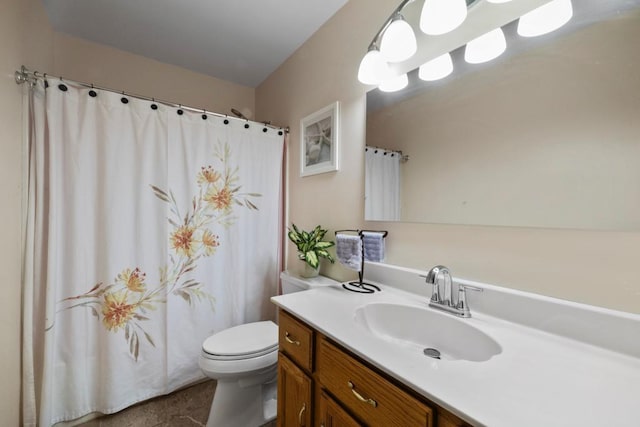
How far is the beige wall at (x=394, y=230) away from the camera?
2.37ft

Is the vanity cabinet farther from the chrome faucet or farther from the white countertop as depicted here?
the chrome faucet

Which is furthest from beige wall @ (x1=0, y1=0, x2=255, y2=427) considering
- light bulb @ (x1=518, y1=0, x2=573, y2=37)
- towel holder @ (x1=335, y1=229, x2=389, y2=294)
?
light bulb @ (x1=518, y1=0, x2=573, y2=37)

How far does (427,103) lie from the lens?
1.12 meters

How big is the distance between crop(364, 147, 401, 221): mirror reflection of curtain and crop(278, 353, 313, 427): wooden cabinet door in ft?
2.52

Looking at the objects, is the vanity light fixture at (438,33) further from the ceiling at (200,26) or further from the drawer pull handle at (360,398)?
the drawer pull handle at (360,398)

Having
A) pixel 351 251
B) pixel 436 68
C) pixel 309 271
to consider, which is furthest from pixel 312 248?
pixel 436 68

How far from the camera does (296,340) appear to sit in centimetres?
97

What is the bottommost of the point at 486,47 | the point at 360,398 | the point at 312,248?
the point at 360,398

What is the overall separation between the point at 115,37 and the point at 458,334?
8.93 ft

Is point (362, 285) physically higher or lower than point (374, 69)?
lower

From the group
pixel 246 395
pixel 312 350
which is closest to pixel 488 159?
pixel 312 350

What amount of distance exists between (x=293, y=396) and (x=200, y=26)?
218 cm

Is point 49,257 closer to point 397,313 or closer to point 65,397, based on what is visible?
point 65,397

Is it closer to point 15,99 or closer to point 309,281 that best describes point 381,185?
point 309,281
